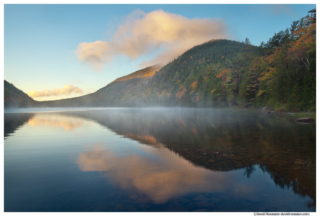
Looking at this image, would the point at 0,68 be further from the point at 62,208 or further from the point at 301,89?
the point at 301,89

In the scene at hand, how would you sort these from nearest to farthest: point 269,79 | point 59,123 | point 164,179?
point 164,179 < point 59,123 < point 269,79

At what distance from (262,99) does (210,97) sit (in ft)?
117

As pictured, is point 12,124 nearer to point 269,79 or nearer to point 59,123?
point 59,123

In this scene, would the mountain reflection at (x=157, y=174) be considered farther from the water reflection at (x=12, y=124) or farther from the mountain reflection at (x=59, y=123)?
the mountain reflection at (x=59, y=123)

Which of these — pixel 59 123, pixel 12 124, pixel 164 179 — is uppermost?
pixel 12 124

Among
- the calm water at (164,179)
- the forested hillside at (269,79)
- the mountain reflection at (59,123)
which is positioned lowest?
the calm water at (164,179)

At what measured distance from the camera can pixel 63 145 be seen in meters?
13.9

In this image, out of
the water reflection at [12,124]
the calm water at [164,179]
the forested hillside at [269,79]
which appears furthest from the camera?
the forested hillside at [269,79]

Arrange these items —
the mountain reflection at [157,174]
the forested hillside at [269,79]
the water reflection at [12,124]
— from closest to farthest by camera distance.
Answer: the mountain reflection at [157,174]
the water reflection at [12,124]
the forested hillside at [269,79]

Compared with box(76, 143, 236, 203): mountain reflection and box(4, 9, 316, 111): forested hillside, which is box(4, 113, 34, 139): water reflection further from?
box(4, 9, 316, 111): forested hillside

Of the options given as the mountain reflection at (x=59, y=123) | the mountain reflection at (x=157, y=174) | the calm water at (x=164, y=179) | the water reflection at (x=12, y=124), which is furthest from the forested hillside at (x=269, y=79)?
the water reflection at (x=12, y=124)

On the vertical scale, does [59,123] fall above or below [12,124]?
below

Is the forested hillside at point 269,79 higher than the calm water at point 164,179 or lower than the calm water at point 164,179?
higher

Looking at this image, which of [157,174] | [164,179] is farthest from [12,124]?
[164,179]
